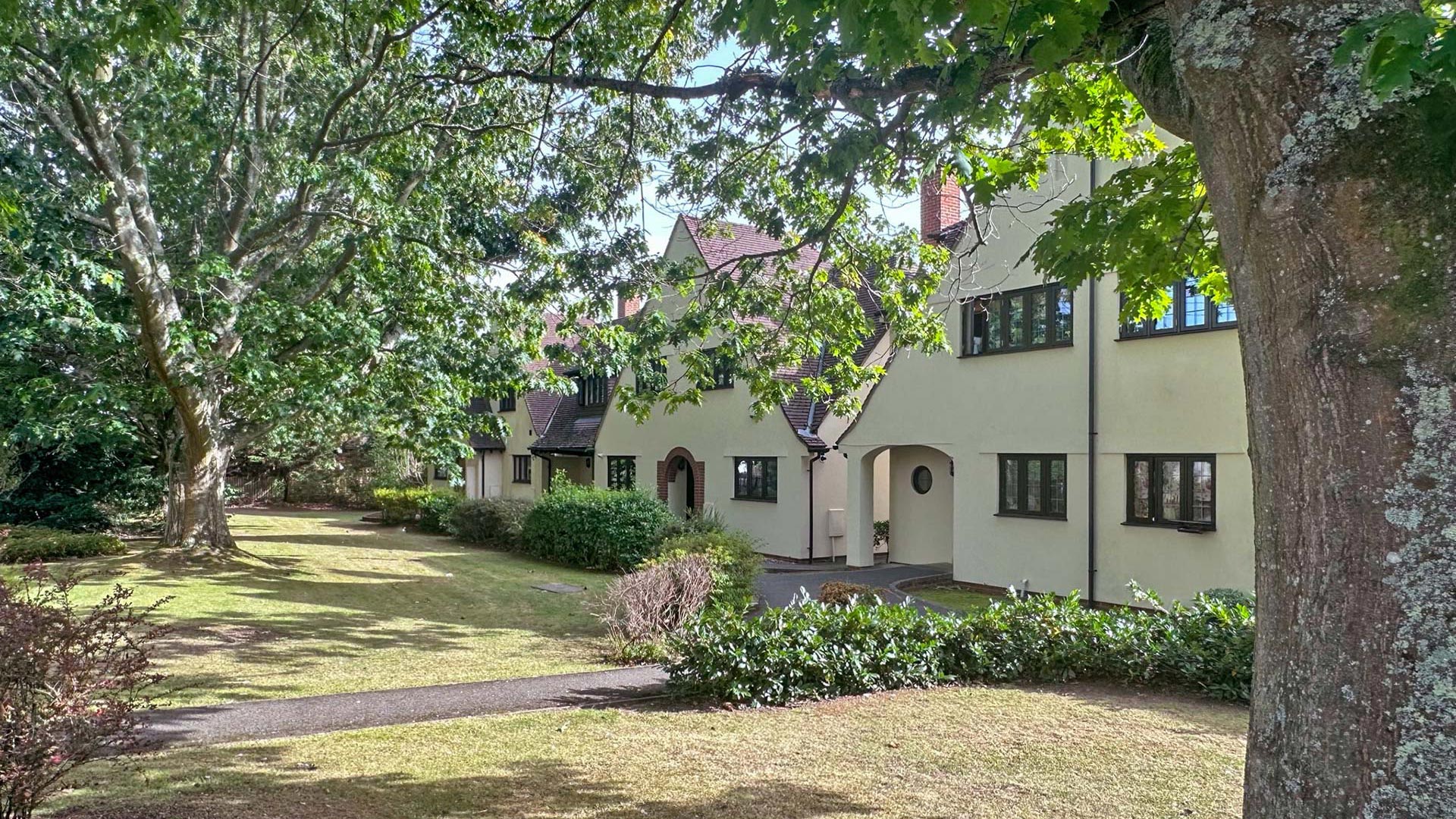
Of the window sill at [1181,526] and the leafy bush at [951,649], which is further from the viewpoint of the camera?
the window sill at [1181,526]

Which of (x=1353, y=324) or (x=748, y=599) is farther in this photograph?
(x=748, y=599)

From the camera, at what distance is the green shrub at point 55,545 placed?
1947cm

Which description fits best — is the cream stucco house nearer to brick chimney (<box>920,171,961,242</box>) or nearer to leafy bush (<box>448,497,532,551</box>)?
brick chimney (<box>920,171,961,242</box>)

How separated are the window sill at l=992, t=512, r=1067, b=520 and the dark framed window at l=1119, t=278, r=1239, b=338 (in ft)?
10.9

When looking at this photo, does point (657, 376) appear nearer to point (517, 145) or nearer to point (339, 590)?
point (517, 145)

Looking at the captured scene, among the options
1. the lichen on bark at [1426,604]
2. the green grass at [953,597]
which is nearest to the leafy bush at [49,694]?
the lichen on bark at [1426,604]

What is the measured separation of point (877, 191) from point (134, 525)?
26.8m

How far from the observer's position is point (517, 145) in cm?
1258

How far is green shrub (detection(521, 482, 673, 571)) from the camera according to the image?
65.9ft

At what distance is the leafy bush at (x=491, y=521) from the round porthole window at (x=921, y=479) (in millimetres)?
9959

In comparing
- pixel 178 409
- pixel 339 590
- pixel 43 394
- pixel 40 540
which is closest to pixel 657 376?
pixel 339 590

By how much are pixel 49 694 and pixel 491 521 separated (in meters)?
22.2

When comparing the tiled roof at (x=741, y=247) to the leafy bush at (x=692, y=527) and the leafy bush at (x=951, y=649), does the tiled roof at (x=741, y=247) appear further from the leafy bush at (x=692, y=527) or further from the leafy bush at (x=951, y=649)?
the leafy bush at (x=951, y=649)

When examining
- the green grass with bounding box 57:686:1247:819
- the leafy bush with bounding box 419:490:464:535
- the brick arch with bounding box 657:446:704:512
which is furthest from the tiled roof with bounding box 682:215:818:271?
the green grass with bounding box 57:686:1247:819
